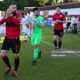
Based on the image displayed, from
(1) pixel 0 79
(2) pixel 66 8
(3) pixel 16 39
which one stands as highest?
(2) pixel 66 8

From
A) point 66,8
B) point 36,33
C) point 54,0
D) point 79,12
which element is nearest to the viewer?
point 36,33

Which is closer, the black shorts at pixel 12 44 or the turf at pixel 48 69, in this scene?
the black shorts at pixel 12 44

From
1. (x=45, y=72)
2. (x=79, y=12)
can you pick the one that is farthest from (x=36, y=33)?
(x=79, y=12)

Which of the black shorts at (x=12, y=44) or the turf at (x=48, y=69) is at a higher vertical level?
the black shorts at (x=12, y=44)

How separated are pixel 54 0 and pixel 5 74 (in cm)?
8178

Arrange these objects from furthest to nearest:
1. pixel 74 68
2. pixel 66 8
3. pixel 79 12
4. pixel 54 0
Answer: pixel 54 0 < pixel 66 8 < pixel 79 12 < pixel 74 68

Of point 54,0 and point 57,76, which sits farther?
point 54,0

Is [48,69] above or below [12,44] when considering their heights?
below

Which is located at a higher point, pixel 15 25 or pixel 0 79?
pixel 15 25

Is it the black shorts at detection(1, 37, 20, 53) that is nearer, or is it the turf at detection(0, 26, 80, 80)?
the black shorts at detection(1, 37, 20, 53)

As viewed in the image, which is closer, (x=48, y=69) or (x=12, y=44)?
(x=12, y=44)

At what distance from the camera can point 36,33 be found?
634 centimetres

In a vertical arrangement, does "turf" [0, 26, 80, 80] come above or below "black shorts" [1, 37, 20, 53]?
below

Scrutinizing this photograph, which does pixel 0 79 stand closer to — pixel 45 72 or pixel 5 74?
pixel 5 74
